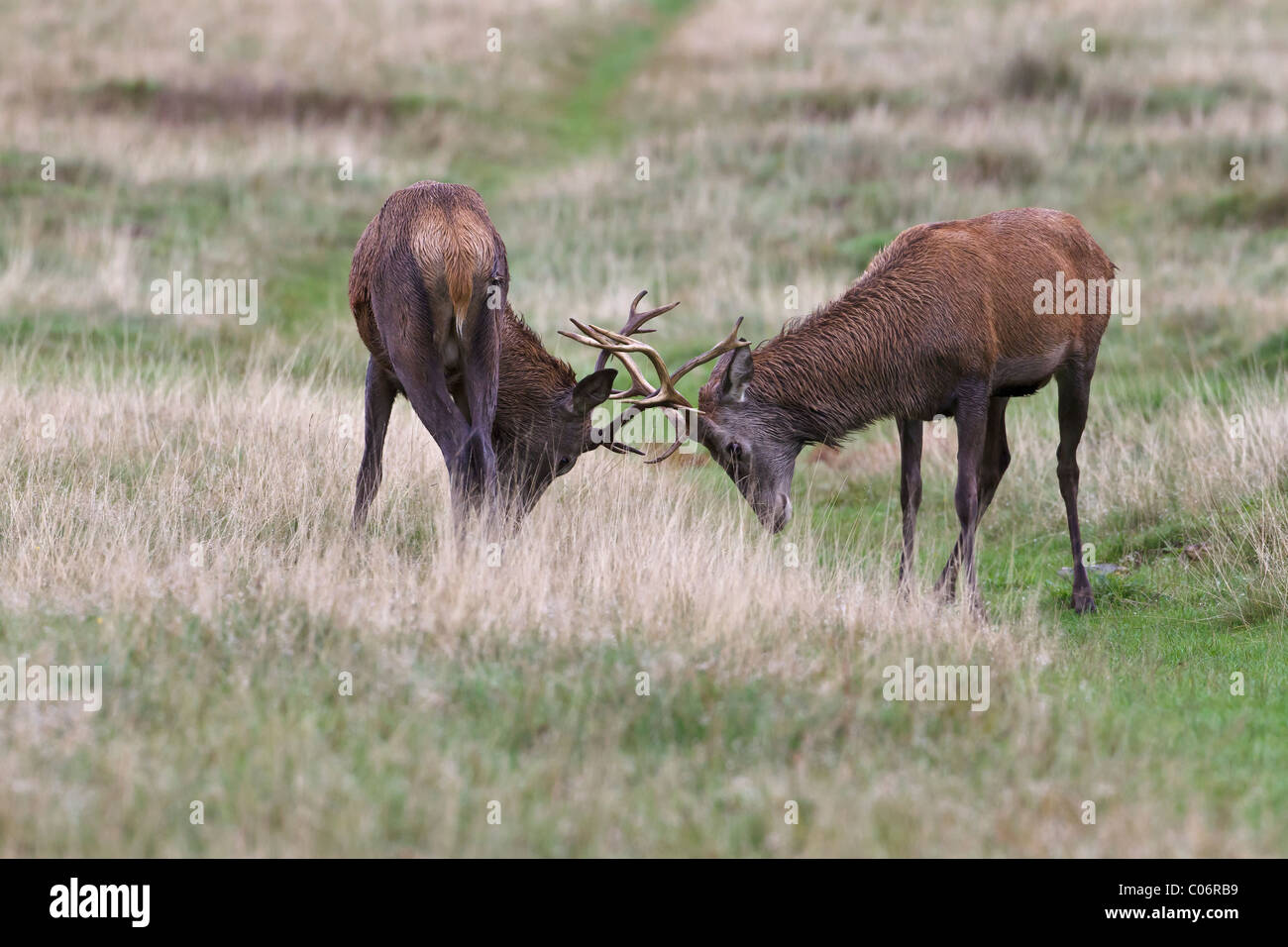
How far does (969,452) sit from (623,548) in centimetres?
223

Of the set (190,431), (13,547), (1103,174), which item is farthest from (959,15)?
(13,547)

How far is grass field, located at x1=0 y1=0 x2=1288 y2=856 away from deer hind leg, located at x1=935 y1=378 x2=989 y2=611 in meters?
0.53

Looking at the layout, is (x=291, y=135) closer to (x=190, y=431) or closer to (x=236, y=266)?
(x=236, y=266)

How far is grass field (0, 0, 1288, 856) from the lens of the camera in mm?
5129

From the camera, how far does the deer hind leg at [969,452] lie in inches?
344

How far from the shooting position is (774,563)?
27.0 ft

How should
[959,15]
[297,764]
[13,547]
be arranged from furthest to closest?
1. [959,15]
2. [13,547]
3. [297,764]

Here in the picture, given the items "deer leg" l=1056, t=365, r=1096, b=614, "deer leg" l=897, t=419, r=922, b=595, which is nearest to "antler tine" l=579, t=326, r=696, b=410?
"deer leg" l=897, t=419, r=922, b=595

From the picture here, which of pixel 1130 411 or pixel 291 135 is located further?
pixel 291 135

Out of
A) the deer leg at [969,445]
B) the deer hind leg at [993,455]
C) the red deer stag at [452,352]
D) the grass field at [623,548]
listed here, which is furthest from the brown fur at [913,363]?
the red deer stag at [452,352]

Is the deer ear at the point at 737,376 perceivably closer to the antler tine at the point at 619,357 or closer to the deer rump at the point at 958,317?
the antler tine at the point at 619,357

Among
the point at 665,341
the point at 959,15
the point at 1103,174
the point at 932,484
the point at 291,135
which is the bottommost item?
the point at 932,484

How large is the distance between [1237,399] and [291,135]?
1724 centimetres

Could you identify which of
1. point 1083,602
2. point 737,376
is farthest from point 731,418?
point 1083,602
